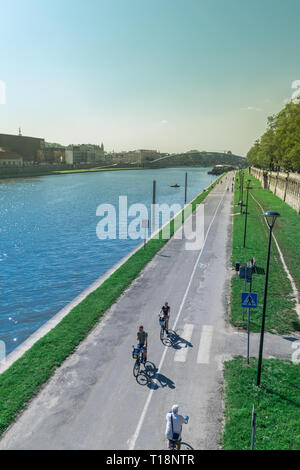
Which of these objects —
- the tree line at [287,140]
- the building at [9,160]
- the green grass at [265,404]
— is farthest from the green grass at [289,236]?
the building at [9,160]

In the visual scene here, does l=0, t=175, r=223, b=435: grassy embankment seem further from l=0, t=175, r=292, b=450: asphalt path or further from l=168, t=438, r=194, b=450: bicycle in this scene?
l=168, t=438, r=194, b=450: bicycle

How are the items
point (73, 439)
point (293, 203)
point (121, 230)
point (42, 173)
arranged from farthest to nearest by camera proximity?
1. point (42, 173)
2. point (293, 203)
3. point (121, 230)
4. point (73, 439)

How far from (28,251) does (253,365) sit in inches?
1075

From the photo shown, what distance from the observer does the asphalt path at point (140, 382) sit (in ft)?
32.9

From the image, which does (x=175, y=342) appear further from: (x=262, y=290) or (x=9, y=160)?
(x=9, y=160)

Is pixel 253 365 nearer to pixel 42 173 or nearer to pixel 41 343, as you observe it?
pixel 41 343

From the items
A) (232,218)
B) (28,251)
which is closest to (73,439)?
(28,251)

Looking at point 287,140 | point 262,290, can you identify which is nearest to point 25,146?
point 287,140

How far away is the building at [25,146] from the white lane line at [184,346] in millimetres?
174204

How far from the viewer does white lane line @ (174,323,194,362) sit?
1407 cm

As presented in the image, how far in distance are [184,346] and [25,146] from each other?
191764 millimetres

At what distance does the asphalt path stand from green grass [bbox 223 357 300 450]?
1.45 feet

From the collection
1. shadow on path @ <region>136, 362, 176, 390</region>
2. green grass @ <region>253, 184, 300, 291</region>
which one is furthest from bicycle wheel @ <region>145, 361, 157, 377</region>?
green grass @ <region>253, 184, 300, 291</region>

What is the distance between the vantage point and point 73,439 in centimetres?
987
